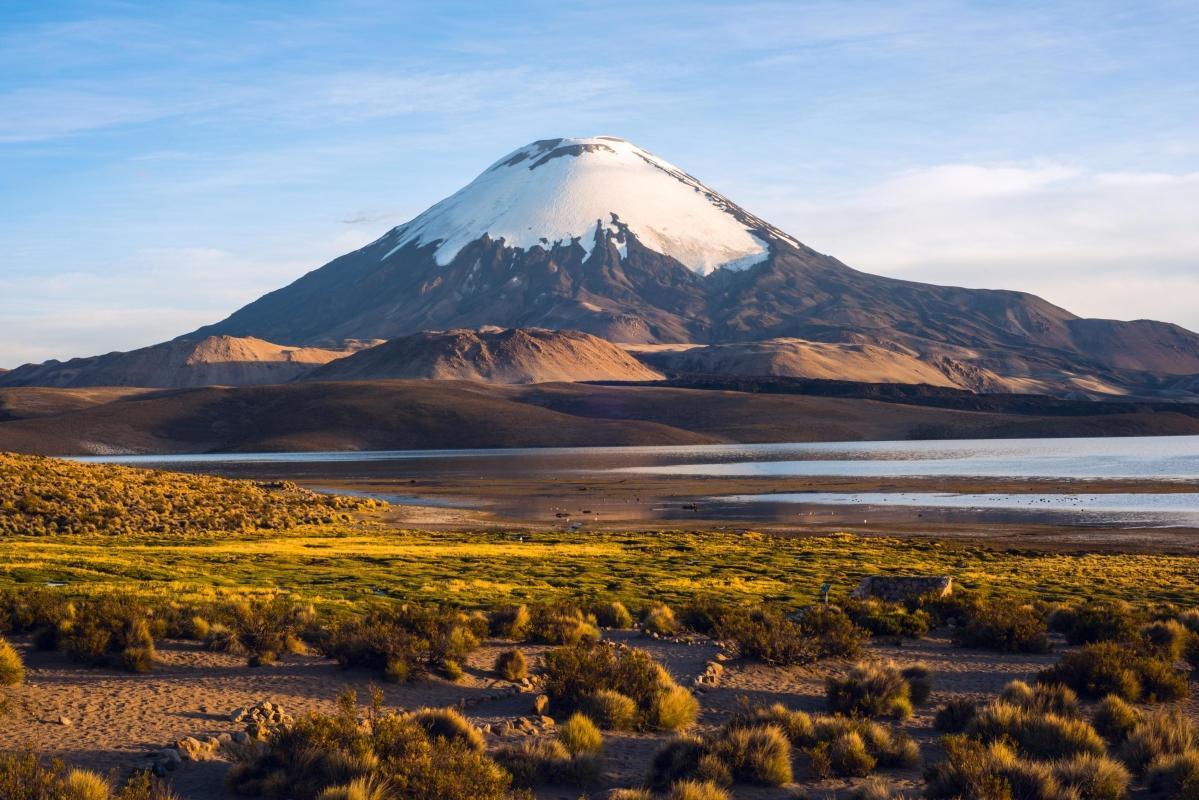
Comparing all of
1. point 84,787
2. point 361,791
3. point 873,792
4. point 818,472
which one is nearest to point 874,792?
point 873,792

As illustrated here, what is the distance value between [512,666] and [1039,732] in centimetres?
641

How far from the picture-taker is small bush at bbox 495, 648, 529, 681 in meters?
14.8

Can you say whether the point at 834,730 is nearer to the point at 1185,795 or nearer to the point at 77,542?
the point at 1185,795

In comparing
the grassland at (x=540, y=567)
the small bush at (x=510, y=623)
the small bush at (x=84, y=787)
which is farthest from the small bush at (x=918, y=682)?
the small bush at (x=84, y=787)

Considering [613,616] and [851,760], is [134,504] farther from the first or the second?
[851,760]

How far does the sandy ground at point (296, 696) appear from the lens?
10797mm

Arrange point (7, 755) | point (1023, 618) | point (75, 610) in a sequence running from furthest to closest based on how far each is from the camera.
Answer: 1. point (1023, 618)
2. point (75, 610)
3. point (7, 755)

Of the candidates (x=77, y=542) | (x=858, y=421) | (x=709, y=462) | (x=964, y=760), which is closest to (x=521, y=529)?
(x=77, y=542)

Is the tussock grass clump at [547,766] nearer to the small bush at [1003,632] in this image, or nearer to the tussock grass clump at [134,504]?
the small bush at [1003,632]

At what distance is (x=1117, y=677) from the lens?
14312 millimetres

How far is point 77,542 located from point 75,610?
19.5 metres

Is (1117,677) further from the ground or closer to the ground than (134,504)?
further from the ground

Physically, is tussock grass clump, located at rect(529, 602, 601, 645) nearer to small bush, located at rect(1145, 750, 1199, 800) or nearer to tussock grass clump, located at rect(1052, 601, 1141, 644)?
tussock grass clump, located at rect(1052, 601, 1141, 644)

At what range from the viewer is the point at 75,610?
51.8ft
